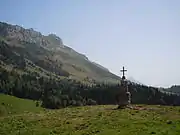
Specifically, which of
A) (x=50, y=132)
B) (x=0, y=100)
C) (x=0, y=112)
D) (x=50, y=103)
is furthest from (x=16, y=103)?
(x=50, y=132)

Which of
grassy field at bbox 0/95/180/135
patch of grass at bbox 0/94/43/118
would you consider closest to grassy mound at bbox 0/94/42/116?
patch of grass at bbox 0/94/43/118

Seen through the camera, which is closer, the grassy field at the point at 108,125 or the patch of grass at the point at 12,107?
the grassy field at the point at 108,125

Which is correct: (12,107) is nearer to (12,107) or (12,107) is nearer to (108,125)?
(12,107)

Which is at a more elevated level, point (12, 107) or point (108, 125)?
point (12, 107)

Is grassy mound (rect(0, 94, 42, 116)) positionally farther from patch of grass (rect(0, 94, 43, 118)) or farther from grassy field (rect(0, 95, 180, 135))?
grassy field (rect(0, 95, 180, 135))

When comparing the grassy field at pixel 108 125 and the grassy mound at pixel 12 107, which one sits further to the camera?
the grassy mound at pixel 12 107

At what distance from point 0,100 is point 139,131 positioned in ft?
403

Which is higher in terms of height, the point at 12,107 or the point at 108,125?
the point at 12,107

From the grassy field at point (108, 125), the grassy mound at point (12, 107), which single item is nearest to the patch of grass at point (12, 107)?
the grassy mound at point (12, 107)

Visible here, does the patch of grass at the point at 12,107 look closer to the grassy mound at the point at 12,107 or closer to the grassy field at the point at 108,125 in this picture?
the grassy mound at the point at 12,107

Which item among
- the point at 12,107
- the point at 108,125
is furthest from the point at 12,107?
the point at 108,125

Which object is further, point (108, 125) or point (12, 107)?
point (12, 107)

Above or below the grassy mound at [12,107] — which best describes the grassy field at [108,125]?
below

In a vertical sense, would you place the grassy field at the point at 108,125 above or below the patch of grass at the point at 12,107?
below
